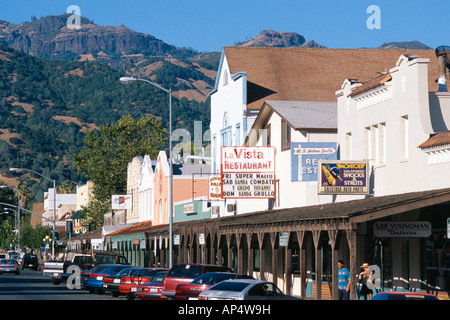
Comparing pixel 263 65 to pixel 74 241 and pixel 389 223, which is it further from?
pixel 74 241

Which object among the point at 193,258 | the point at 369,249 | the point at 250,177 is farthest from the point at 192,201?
the point at 369,249

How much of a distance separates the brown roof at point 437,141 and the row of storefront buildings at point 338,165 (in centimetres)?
6

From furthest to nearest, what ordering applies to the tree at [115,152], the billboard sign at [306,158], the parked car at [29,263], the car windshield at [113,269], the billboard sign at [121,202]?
the tree at [115,152]
the parked car at [29,263]
the billboard sign at [121,202]
the car windshield at [113,269]
the billboard sign at [306,158]

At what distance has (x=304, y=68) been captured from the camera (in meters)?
57.5

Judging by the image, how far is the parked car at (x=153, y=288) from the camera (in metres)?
32.0

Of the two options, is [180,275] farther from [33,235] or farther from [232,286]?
[33,235]

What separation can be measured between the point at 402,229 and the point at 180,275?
25.3 ft

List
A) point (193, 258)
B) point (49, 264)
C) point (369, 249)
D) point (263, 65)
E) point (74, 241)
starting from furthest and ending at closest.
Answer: point (74, 241) → point (263, 65) → point (49, 264) → point (193, 258) → point (369, 249)

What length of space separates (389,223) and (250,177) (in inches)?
536

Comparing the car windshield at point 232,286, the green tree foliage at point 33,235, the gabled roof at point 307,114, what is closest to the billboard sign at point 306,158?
the gabled roof at point 307,114

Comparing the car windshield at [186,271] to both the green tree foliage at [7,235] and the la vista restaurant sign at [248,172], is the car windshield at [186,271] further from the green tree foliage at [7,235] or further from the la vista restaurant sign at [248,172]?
the green tree foliage at [7,235]

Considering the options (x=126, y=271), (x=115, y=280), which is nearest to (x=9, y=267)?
(x=115, y=280)

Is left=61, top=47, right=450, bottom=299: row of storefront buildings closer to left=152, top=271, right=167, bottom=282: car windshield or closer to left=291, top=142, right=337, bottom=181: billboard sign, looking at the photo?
left=291, top=142, right=337, bottom=181: billboard sign
